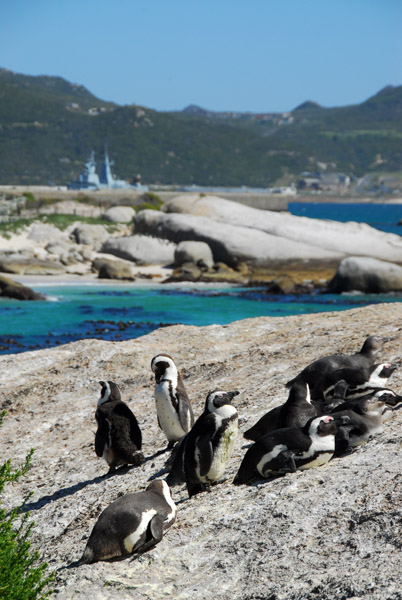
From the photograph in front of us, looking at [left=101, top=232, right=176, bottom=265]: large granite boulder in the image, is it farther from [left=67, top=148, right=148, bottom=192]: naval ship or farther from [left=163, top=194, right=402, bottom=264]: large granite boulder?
[left=67, top=148, right=148, bottom=192]: naval ship

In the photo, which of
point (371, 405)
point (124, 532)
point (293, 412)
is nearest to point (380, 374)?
point (371, 405)

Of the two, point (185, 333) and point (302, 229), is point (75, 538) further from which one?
point (302, 229)

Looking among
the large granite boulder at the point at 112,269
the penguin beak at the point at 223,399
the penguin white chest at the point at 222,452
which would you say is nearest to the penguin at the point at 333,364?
the penguin beak at the point at 223,399

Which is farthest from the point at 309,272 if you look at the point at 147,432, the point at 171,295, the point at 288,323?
the point at 147,432

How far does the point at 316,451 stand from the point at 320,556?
137cm

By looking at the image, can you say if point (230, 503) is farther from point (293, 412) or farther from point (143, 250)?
point (143, 250)

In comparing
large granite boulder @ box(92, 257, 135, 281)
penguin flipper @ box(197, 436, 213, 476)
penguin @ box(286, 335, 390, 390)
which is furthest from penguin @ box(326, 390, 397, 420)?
large granite boulder @ box(92, 257, 135, 281)

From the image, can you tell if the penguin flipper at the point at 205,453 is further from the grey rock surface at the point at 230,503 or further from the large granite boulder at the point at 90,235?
the large granite boulder at the point at 90,235

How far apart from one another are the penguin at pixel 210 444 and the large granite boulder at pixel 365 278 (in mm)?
29240

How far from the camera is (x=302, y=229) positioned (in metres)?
44.7

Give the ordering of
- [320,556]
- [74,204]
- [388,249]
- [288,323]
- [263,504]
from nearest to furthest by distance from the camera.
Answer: [320,556] → [263,504] → [288,323] → [388,249] → [74,204]

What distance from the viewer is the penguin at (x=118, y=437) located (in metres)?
9.02

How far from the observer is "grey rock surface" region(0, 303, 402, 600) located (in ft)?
19.7

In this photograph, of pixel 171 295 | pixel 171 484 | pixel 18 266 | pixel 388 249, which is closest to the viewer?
pixel 171 484
